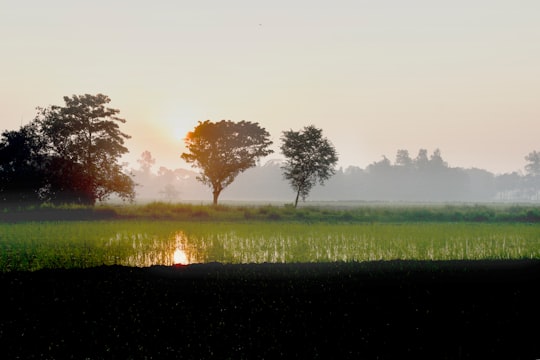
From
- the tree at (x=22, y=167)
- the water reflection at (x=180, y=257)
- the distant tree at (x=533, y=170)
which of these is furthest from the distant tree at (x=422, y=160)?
the water reflection at (x=180, y=257)

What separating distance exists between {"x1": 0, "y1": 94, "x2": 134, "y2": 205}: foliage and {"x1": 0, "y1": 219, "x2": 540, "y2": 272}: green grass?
22.4m

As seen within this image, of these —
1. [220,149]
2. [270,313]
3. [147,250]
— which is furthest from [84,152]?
[270,313]

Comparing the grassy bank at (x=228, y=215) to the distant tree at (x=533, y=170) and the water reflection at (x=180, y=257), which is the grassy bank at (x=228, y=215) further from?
the distant tree at (x=533, y=170)

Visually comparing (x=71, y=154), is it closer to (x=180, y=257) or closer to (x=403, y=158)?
(x=180, y=257)

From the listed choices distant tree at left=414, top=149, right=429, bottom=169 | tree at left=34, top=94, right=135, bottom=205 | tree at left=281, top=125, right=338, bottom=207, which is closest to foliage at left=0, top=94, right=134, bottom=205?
tree at left=34, top=94, right=135, bottom=205

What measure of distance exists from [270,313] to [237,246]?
37.4ft

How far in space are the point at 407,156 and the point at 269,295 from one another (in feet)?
571

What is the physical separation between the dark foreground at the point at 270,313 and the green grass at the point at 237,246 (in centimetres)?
311

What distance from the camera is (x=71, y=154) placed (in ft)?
169

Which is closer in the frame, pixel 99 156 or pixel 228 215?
pixel 228 215

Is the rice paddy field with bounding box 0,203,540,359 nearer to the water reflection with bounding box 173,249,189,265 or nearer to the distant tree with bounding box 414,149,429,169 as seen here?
the water reflection with bounding box 173,249,189,265

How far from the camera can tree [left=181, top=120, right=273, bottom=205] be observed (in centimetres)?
6638

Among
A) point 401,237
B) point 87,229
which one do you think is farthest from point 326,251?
point 87,229

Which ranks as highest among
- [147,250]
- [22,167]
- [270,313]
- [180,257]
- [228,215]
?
[22,167]
